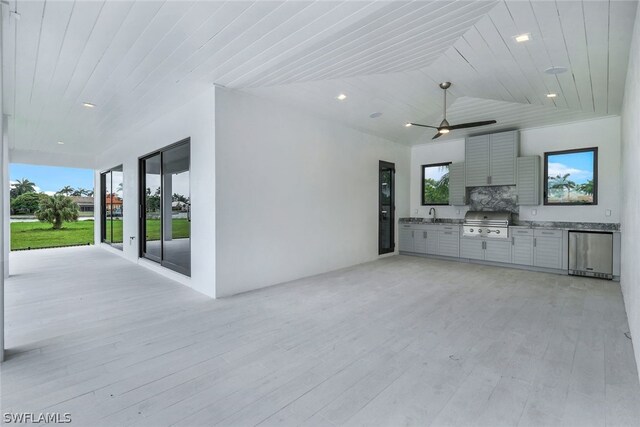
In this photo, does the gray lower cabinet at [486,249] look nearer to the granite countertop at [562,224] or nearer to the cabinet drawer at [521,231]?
the cabinet drawer at [521,231]

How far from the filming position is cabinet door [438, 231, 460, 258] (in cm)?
671

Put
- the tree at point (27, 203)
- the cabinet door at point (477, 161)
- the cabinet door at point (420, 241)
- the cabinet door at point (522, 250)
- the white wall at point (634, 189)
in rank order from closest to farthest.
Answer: the white wall at point (634, 189) < the cabinet door at point (522, 250) < the cabinet door at point (477, 161) < the cabinet door at point (420, 241) < the tree at point (27, 203)

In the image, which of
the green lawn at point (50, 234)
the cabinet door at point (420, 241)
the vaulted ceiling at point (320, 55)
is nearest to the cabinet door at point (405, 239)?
the cabinet door at point (420, 241)

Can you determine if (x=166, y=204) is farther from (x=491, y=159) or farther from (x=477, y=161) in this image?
(x=491, y=159)

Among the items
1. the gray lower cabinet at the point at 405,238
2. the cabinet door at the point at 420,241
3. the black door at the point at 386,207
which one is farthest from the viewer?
the gray lower cabinet at the point at 405,238

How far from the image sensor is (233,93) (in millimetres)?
4152

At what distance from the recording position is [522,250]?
19.2 ft

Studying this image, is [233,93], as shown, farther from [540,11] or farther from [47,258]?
[47,258]

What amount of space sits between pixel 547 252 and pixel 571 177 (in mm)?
1595

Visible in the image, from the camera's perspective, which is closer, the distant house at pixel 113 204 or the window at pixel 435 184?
the window at pixel 435 184

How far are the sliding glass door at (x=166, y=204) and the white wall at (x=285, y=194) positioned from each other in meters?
1.49

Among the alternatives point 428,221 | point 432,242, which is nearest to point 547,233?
point 432,242

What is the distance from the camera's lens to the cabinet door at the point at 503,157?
6164 millimetres

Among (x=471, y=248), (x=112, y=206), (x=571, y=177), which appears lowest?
(x=471, y=248)
